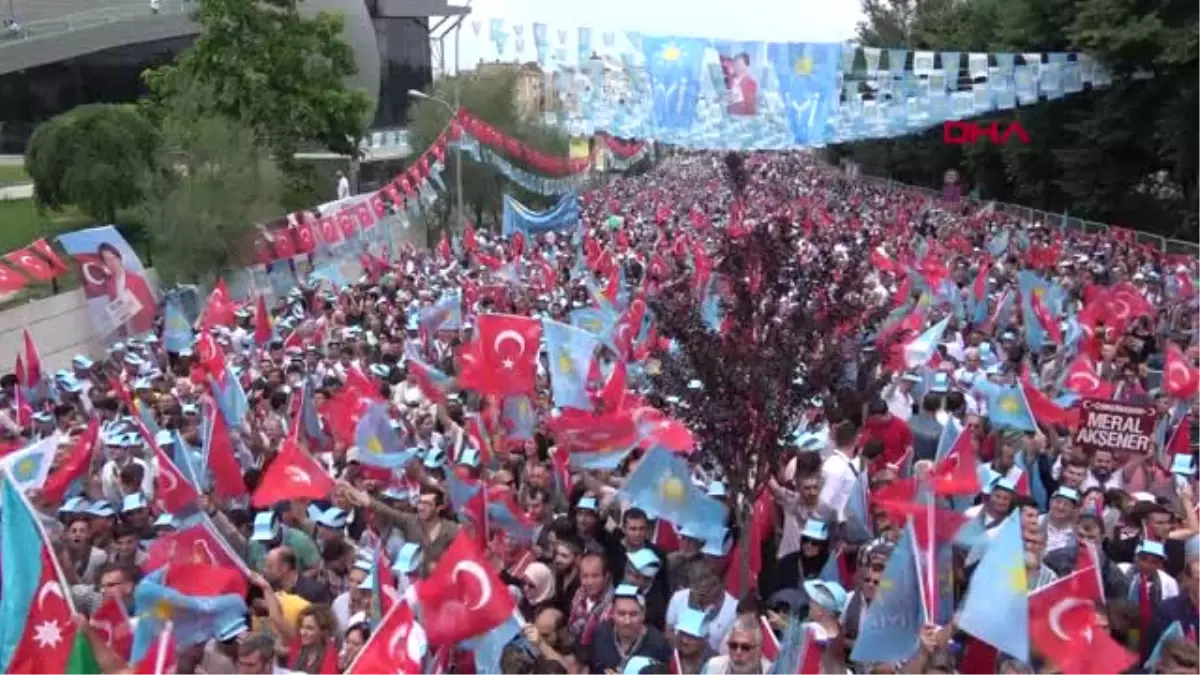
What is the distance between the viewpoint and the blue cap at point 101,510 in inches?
336

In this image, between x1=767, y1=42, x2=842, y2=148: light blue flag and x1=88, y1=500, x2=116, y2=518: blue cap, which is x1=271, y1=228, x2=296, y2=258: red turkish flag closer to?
x1=767, y1=42, x2=842, y2=148: light blue flag

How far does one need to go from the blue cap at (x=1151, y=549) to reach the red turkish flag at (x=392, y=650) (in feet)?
12.0

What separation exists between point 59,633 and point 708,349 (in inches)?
182

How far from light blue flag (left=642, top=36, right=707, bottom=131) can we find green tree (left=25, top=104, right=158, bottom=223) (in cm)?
1530

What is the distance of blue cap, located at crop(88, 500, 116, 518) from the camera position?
8.54 meters

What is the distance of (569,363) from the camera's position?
11.7 m

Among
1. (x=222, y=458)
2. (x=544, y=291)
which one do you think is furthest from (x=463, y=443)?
(x=544, y=291)

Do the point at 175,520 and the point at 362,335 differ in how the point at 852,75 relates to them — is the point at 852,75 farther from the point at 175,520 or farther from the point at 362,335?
the point at 175,520

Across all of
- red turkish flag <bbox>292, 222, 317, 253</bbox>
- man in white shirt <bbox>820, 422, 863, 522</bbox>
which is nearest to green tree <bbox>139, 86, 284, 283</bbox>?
red turkish flag <bbox>292, 222, 317, 253</bbox>

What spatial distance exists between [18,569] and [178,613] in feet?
A: 2.92

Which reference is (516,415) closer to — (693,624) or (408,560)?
(408,560)

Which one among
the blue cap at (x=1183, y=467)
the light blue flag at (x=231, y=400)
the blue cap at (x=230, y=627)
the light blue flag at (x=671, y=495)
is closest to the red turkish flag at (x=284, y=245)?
the light blue flag at (x=231, y=400)

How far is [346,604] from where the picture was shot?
7.34 metres

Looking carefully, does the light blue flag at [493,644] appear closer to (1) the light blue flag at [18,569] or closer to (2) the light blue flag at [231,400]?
(1) the light blue flag at [18,569]
